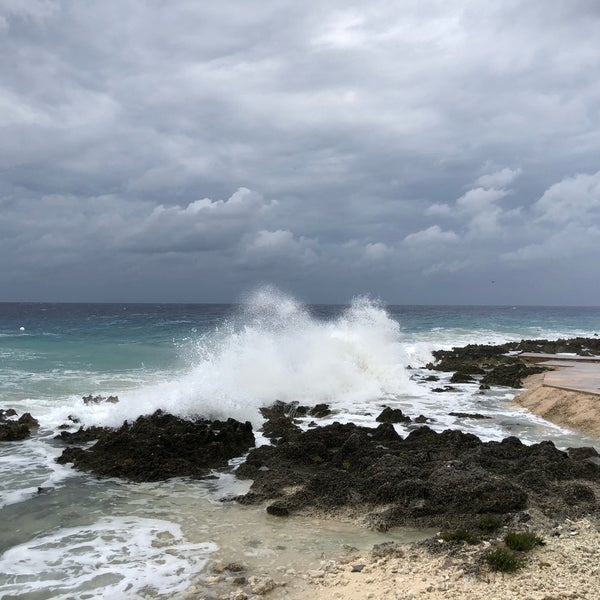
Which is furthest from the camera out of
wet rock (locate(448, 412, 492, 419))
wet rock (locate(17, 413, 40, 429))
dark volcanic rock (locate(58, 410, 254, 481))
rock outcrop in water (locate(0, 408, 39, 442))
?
wet rock (locate(448, 412, 492, 419))

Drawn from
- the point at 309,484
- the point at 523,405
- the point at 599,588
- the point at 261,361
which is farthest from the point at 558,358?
the point at 599,588

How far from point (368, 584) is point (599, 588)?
2220 millimetres

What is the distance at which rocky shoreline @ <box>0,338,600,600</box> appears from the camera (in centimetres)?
591

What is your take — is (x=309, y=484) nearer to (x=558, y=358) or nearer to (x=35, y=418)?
(x=35, y=418)

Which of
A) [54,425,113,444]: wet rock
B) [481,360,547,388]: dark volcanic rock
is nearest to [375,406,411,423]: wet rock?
[54,425,113,444]: wet rock

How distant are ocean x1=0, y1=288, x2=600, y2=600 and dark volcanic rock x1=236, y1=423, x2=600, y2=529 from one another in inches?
24.4

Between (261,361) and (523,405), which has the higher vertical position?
(261,361)

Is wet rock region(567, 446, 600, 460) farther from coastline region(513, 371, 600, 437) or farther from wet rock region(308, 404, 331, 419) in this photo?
wet rock region(308, 404, 331, 419)

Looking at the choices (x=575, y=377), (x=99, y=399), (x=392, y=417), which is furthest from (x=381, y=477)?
(x=575, y=377)

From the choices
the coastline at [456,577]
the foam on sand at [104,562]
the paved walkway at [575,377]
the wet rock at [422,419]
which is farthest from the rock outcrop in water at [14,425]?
the paved walkway at [575,377]

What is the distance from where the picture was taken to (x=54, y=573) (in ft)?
20.8

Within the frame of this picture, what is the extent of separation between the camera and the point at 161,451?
11.1 m

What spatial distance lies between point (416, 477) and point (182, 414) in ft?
26.4

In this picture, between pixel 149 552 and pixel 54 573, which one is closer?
pixel 54 573
